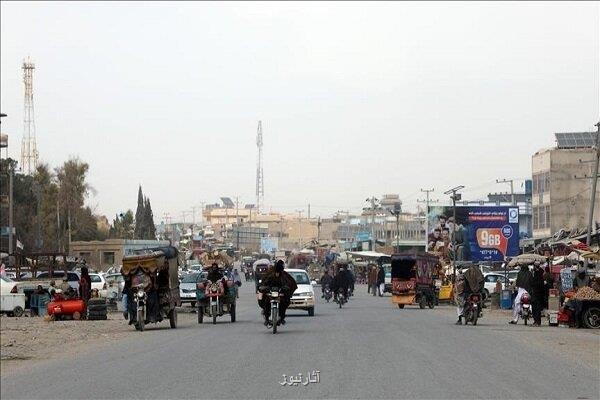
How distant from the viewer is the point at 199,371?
16531 millimetres

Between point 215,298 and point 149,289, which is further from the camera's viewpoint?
point 215,298

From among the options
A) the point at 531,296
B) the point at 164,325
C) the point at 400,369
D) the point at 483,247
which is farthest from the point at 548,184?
the point at 400,369

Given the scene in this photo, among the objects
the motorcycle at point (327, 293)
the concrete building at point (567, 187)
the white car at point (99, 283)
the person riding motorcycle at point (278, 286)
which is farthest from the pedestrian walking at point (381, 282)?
the person riding motorcycle at point (278, 286)

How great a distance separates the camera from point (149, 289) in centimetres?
2897

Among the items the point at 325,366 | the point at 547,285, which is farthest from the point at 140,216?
the point at 325,366

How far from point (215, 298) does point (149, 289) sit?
3.13 m

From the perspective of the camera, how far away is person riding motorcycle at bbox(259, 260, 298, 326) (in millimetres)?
27000

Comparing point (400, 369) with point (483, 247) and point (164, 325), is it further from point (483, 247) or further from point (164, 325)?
point (483, 247)

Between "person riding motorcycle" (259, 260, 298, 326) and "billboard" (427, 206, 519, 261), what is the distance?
55.0 metres

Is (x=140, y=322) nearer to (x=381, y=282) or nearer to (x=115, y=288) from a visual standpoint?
(x=115, y=288)

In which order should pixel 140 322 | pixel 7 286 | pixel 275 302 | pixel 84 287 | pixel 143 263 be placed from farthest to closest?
1. pixel 7 286
2. pixel 84 287
3. pixel 143 263
4. pixel 140 322
5. pixel 275 302

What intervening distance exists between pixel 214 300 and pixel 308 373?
51.8 ft

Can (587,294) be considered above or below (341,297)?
above

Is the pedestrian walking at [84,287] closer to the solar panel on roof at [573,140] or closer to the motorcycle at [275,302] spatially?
the motorcycle at [275,302]
